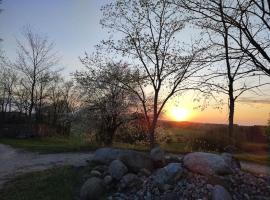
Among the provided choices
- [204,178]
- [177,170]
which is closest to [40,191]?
[177,170]

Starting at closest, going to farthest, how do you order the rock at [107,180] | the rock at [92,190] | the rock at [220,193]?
the rock at [220,193], the rock at [92,190], the rock at [107,180]

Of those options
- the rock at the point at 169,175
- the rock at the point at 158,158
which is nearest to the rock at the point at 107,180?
the rock at the point at 169,175

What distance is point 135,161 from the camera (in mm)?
11547

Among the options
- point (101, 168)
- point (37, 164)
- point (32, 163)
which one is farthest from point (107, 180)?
point (32, 163)

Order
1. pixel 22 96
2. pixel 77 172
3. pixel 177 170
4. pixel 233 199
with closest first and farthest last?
pixel 233 199, pixel 177 170, pixel 77 172, pixel 22 96

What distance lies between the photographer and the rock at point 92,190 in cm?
1055

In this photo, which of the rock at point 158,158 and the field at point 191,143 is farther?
the field at point 191,143

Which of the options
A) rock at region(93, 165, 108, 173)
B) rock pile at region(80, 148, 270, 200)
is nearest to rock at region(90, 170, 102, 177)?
rock pile at region(80, 148, 270, 200)

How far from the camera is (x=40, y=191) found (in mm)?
11148

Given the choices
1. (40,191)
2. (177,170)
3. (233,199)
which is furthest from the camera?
(40,191)

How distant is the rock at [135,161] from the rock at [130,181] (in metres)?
0.53

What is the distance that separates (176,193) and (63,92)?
4803cm

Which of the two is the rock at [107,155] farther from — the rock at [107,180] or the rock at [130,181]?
the rock at [130,181]

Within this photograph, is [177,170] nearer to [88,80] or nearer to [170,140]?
[88,80]
